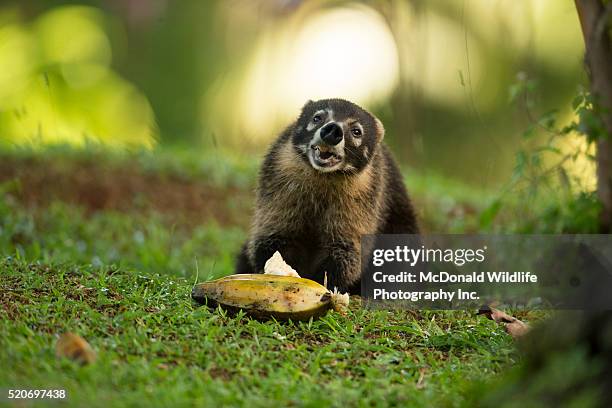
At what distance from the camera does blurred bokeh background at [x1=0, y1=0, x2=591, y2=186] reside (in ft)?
25.6

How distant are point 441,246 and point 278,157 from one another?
142cm

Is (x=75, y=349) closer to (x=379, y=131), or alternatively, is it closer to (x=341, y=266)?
(x=341, y=266)

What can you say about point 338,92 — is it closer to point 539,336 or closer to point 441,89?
point 441,89

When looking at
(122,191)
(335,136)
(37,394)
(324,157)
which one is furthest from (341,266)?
(122,191)

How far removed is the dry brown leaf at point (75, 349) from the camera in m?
2.94

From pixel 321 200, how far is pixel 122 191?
125 inches

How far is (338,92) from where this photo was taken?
7625 millimetres

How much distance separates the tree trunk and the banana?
6.91 ft

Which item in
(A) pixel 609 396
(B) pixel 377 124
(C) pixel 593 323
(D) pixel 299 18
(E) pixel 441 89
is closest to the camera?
(A) pixel 609 396

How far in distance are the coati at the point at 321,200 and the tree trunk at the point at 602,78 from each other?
1.33 m

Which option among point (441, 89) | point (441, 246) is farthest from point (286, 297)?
point (441, 89)

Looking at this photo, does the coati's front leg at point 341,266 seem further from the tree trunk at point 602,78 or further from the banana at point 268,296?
the tree trunk at point 602,78

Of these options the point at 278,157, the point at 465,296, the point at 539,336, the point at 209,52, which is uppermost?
the point at 209,52

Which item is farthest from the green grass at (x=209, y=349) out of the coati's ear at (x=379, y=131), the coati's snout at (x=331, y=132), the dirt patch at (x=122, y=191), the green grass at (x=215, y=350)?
the dirt patch at (x=122, y=191)
